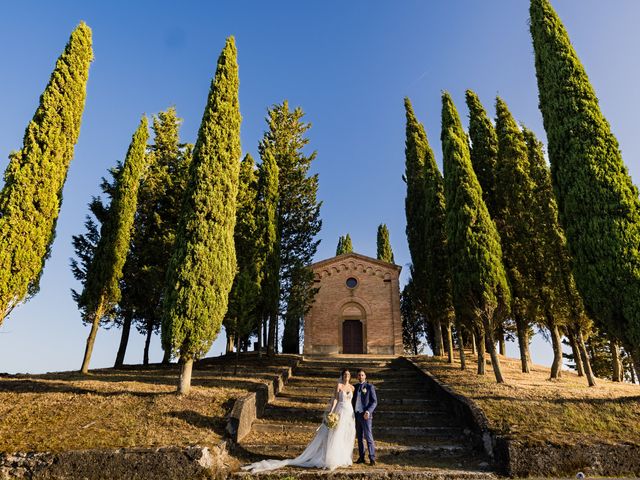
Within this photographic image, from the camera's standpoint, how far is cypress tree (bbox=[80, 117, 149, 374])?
14164 mm

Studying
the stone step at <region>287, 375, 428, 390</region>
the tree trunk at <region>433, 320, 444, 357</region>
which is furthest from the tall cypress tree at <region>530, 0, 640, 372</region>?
the tree trunk at <region>433, 320, 444, 357</region>

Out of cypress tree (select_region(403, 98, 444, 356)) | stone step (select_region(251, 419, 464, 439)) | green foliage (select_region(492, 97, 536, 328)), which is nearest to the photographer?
stone step (select_region(251, 419, 464, 439))

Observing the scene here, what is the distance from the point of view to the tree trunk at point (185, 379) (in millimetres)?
9438

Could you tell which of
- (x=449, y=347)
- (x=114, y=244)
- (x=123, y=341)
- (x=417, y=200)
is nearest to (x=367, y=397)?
(x=449, y=347)

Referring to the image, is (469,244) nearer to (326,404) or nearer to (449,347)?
(449,347)

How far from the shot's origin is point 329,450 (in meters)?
6.76

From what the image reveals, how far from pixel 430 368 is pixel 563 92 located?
10624 millimetres

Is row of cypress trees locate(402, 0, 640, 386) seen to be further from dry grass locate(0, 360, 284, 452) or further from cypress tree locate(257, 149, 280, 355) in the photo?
dry grass locate(0, 360, 284, 452)

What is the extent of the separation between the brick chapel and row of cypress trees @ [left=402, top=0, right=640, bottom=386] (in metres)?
3.88

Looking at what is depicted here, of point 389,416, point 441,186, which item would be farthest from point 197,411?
point 441,186

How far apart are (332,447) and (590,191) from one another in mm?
9231

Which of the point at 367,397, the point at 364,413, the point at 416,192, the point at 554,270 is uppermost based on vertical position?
the point at 416,192

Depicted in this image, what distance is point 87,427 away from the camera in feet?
24.2

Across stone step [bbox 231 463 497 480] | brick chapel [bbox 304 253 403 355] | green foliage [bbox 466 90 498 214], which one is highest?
green foliage [bbox 466 90 498 214]
